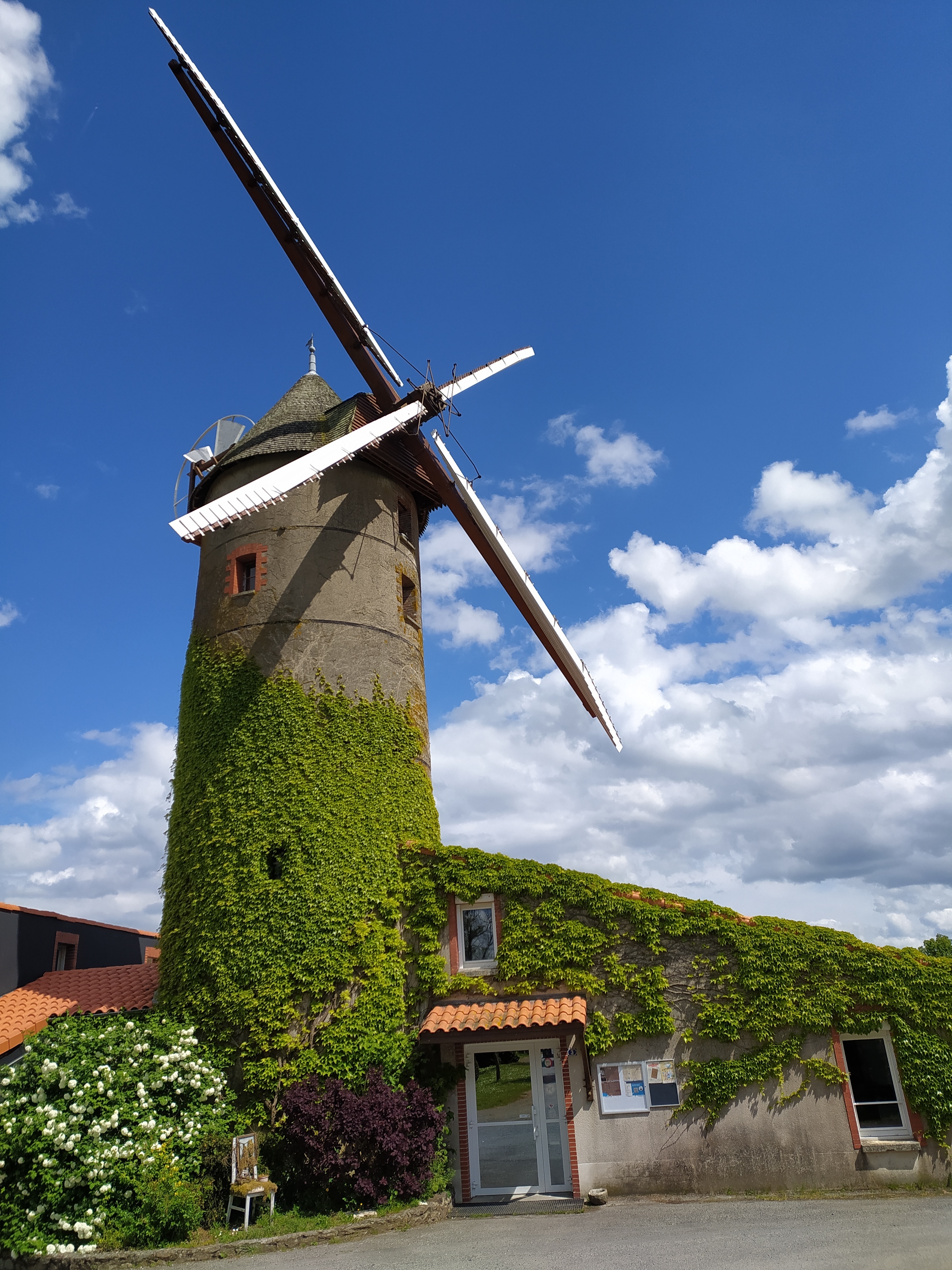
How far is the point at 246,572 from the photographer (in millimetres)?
17375

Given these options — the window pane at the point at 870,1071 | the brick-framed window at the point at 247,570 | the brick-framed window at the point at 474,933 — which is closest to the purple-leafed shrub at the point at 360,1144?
the brick-framed window at the point at 474,933

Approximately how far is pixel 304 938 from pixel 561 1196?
5.65 m

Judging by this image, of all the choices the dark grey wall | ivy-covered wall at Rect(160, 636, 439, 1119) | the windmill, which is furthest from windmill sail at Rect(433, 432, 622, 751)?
the dark grey wall

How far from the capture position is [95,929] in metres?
21.3

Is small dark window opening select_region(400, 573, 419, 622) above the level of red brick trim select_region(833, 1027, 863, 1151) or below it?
above

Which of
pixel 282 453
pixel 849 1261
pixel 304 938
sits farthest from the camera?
pixel 282 453

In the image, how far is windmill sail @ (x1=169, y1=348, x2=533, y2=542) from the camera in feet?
47.0

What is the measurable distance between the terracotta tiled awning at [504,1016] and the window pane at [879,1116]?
4.34m

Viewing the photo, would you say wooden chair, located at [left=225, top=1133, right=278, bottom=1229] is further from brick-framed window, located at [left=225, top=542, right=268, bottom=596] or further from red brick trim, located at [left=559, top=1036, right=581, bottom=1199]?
brick-framed window, located at [left=225, top=542, right=268, bottom=596]

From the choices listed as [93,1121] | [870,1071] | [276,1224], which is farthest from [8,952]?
[870,1071]

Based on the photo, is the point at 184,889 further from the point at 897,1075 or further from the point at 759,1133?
the point at 897,1075

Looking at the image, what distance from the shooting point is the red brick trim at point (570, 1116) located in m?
12.8

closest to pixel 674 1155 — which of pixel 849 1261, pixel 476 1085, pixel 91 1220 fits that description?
pixel 476 1085

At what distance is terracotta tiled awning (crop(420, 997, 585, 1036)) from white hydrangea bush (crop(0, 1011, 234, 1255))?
3451 millimetres
